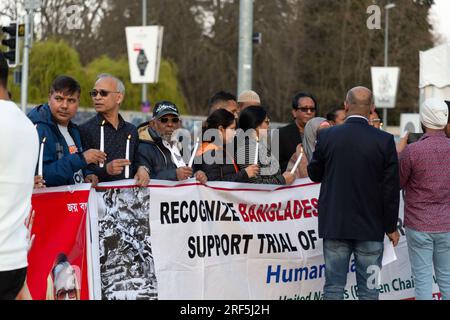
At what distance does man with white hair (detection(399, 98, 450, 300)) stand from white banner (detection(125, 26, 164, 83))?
24032 millimetres

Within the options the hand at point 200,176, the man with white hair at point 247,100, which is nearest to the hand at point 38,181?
the hand at point 200,176

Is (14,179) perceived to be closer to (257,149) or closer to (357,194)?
(357,194)

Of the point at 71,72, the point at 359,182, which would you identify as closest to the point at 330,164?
the point at 359,182

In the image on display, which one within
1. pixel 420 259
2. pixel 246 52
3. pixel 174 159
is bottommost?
pixel 420 259

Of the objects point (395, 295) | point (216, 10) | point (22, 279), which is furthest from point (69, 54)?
point (22, 279)

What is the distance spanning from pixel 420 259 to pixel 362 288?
0.61 metres

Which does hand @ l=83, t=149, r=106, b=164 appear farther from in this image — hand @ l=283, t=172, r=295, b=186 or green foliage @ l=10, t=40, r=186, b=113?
green foliage @ l=10, t=40, r=186, b=113

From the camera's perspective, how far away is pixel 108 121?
698 centimetres

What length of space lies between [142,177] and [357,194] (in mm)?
1601

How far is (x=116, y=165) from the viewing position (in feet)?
21.2

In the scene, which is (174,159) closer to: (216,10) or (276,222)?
(276,222)

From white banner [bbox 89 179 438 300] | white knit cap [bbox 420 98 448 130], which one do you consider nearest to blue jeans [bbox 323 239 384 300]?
white banner [bbox 89 179 438 300]

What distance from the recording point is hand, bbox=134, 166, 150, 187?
6734 mm

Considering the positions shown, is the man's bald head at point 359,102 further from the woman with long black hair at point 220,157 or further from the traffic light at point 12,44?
the traffic light at point 12,44
